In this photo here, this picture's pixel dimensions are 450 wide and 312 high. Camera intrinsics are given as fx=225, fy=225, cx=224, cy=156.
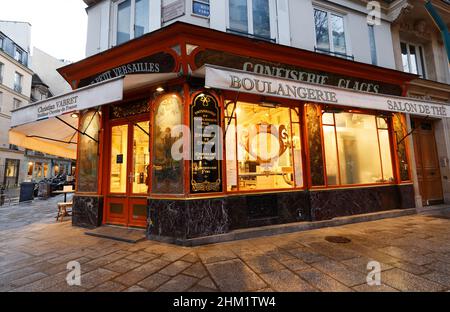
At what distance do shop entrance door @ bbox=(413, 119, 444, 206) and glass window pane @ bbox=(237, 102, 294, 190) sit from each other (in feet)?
20.9

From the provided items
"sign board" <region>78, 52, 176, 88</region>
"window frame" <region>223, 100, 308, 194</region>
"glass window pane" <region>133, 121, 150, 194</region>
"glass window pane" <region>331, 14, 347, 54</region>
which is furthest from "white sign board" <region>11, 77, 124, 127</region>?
"glass window pane" <region>331, 14, 347, 54</region>

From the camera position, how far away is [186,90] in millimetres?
5367

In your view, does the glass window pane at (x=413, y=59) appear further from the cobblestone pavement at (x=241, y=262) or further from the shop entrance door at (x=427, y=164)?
the cobblestone pavement at (x=241, y=262)

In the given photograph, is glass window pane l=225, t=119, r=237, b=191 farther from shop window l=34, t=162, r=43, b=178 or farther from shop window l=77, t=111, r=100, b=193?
shop window l=34, t=162, r=43, b=178

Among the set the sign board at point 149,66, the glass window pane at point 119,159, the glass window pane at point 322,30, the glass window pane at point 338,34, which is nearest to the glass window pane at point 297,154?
the glass window pane at point 322,30

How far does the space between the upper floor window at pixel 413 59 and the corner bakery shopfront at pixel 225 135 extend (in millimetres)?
2795

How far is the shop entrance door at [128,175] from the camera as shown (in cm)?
625

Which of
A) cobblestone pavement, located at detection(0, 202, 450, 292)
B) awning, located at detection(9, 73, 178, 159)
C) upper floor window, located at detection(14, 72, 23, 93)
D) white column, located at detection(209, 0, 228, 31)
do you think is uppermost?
upper floor window, located at detection(14, 72, 23, 93)

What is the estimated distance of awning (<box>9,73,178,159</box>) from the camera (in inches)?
193

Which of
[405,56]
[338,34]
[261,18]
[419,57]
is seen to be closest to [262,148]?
[261,18]

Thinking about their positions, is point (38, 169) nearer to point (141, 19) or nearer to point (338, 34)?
point (141, 19)

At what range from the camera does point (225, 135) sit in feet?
19.0

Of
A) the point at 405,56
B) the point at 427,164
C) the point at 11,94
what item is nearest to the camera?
the point at 427,164

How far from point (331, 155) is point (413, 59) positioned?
7488 millimetres
